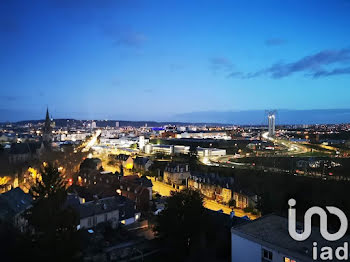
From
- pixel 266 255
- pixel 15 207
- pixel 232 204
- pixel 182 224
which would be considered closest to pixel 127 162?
pixel 232 204

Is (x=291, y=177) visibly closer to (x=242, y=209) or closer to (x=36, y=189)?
(x=242, y=209)

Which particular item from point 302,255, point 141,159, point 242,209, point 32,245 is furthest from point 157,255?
point 141,159

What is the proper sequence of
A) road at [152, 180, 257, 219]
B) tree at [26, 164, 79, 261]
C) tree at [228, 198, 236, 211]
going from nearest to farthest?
tree at [26, 164, 79, 261], road at [152, 180, 257, 219], tree at [228, 198, 236, 211]

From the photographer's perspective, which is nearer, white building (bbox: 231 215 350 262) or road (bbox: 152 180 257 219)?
white building (bbox: 231 215 350 262)

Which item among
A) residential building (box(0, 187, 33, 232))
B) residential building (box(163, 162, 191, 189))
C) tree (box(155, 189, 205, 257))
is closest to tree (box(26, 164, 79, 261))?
tree (box(155, 189, 205, 257))

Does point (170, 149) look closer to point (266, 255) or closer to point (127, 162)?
point (127, 162)

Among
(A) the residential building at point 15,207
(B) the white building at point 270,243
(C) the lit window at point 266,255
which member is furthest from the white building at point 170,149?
(C) the lit window at point 266,255

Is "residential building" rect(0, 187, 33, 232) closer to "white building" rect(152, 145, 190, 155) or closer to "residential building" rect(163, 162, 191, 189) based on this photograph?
"residential building" rect(163, 162, 191, 189)

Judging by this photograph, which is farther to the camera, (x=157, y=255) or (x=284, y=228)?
(x=157, y=255)
